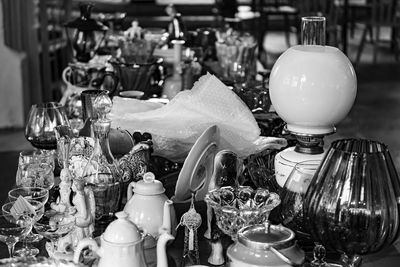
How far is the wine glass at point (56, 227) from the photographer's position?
1.34m

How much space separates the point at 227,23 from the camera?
13.6 ft

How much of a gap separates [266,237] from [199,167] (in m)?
0.35

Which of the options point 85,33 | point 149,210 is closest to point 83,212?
point 149,210

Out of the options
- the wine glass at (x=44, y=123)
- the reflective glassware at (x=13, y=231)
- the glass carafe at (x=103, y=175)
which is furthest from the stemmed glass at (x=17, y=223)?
the wine glass at (x=44, y=123)

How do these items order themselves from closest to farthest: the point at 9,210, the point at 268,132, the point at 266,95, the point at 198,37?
the point at 9,210 → the point at 268,132 → the point at 266,95 → the point at 198,37

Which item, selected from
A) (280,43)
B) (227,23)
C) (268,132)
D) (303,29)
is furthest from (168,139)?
(280,43)

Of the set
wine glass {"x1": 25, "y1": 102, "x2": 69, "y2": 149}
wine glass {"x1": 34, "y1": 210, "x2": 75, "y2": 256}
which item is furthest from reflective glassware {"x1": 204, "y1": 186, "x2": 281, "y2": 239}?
wine glass {"x1": 25, "y1": 102, "x2": 69, "y2": 149}

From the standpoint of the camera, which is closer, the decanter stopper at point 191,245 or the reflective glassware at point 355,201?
the reflective glassware at point 355,201

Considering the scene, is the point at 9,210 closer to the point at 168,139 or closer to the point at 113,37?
the point at 168,139

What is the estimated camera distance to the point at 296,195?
1.37 metres

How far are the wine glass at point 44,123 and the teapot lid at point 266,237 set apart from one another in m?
0.93

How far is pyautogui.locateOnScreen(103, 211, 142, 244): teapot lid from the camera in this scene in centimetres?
111

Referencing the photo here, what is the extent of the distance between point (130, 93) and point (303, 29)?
2.79 feet

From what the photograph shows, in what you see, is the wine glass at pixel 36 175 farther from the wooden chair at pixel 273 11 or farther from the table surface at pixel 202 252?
the wooden chair at pixel 273 11
